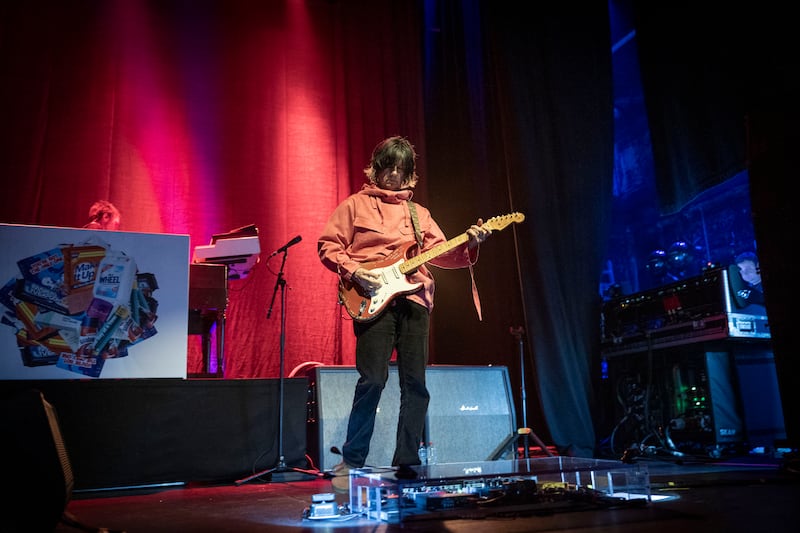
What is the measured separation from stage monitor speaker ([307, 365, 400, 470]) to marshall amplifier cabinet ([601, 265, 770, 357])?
6.96ft

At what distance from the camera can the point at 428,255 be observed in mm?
3510

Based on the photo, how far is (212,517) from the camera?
→ 262 cm

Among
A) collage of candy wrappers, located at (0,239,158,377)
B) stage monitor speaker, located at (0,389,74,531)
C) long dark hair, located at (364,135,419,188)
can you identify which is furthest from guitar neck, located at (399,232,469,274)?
stage monitor speaker, located at (0,389,74,531)

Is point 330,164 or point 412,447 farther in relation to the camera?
point 330,164

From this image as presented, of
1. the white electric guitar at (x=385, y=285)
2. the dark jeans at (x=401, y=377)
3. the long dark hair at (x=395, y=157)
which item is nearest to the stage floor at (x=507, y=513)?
the dark jeans at (x=401, y=377)

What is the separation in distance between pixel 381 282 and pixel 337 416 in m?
1.53

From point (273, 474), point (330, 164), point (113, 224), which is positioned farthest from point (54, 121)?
point (273, 474)

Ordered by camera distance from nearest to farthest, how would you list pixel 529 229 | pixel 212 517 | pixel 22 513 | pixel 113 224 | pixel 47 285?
pixel 22 513
pixel 212 517
pixel 47 285
pixel 113 224
pixel 529 229

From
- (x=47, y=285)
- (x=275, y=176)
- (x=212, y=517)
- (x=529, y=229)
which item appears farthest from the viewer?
(x=275, y=176)

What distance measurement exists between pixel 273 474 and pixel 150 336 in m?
1.11

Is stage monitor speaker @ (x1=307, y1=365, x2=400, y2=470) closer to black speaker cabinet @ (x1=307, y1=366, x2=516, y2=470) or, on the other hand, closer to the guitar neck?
black speaker cabinet @ (x1=307, y1=366, x2=516, y2=470)

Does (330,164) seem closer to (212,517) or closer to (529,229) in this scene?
(529,229)

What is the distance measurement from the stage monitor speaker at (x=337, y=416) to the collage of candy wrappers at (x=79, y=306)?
120cm

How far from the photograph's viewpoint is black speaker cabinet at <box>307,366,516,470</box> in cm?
452
